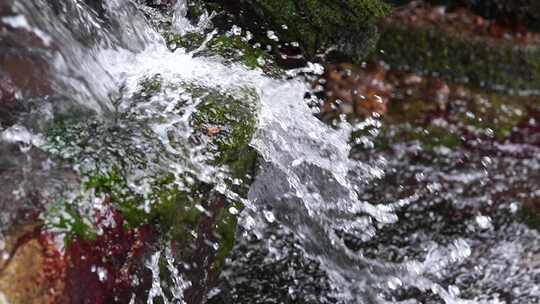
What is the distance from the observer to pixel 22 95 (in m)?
2.21

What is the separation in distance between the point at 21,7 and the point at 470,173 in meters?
3.12

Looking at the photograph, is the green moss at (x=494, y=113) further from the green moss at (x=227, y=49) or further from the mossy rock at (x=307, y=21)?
the green moss at (x=227, y=49)

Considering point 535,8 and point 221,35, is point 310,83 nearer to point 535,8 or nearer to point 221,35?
point 221,35

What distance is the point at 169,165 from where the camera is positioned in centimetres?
222

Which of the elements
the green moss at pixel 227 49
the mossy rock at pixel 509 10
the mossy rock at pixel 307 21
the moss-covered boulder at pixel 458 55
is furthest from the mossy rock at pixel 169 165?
the mossy rock at pixel 509 10

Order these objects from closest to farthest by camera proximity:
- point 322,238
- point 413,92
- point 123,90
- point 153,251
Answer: point 153,251, point 123,90, point 322,238, point 413,92

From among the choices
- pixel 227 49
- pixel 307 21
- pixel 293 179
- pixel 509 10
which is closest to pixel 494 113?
pixel 509 10

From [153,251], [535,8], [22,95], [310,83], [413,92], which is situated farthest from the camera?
[535,8]

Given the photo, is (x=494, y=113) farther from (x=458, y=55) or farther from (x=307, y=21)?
(x=307, y=21)

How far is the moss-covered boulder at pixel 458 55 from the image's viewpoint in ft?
15.2

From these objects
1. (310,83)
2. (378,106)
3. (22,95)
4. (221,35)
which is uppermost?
(22,95)

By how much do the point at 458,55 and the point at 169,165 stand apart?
3.27 metres

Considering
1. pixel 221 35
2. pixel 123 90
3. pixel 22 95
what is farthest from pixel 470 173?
pixel 22 95

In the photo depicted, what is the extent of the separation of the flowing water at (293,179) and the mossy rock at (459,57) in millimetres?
661
